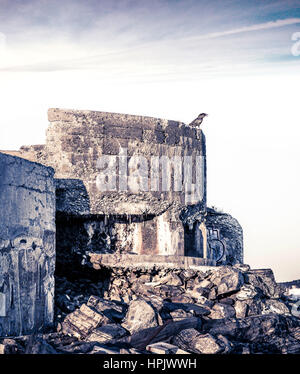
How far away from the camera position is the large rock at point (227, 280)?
6.37m

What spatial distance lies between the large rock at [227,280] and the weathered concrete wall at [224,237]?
3.77 metres

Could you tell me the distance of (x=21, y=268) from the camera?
529 cm

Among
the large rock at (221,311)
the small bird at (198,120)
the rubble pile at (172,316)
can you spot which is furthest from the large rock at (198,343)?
the small bird at (198,120)

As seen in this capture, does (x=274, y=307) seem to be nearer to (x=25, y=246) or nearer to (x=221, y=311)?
(x=221, y=311)

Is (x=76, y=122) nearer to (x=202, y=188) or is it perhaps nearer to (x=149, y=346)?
(x=202, y=188)

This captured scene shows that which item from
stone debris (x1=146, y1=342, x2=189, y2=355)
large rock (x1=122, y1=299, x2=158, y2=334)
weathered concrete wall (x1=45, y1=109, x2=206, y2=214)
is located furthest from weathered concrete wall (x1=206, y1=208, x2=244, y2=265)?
stone debris (x1=146, y1=342, x2=189, y2=355)

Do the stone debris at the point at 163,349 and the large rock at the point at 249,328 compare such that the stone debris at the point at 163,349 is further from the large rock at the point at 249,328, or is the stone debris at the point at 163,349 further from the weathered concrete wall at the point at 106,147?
the weathered concrete wall at the point at 106,147

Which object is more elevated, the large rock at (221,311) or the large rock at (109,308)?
the large rock at (109,308)

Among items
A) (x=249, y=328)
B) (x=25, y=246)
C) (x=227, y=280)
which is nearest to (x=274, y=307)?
(x=227, y=280)

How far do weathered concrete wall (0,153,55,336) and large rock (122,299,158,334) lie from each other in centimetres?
106

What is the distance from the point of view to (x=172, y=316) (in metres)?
5.44

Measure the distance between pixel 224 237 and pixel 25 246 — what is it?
21.5 feet
